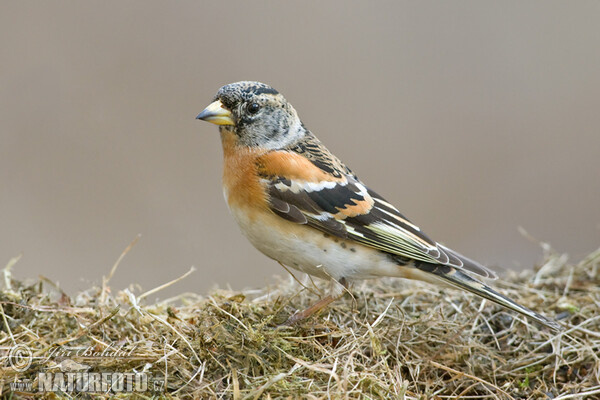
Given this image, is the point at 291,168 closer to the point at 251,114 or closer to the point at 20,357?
the point at 251,114

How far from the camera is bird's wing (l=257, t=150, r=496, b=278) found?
12.8ft

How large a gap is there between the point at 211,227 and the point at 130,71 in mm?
2253

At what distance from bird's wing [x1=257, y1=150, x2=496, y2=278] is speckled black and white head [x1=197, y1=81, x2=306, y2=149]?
0.20 metres

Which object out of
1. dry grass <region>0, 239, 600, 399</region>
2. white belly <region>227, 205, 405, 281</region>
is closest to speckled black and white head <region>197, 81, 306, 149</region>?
white belly <region>227, 205, 405, 281</region>

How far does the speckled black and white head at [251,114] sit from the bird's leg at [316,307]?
3.31 feet

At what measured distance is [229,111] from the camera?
13.9 feet

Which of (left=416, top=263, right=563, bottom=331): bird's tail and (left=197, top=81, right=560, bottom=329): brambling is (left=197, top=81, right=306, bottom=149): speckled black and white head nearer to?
(left=197, top=81, right=560, bottom=329): brambling

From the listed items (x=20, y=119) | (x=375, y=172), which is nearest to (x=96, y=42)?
(x=20, y=119)

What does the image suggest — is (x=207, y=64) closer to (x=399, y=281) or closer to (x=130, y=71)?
(x=130, y=71)

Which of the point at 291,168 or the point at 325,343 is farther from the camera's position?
the point at 291,168

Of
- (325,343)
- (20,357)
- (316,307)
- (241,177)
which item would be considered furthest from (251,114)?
(20,357)

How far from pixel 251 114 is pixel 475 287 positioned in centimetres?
172

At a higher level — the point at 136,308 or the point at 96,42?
the point at 96,42

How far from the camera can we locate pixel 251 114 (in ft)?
14.1
